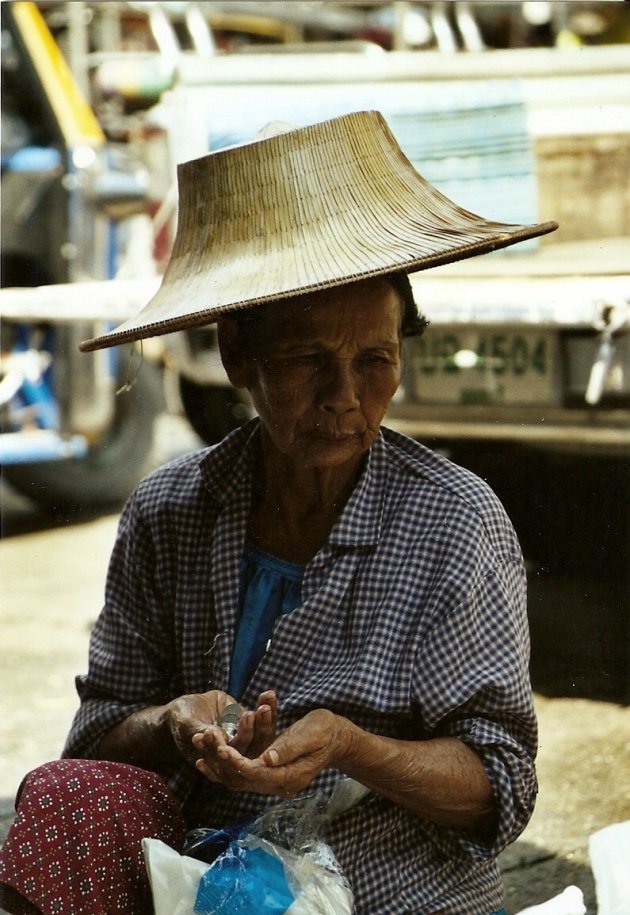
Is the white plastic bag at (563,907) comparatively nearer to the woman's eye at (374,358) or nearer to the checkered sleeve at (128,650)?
the checkered sleeve at (128,650)

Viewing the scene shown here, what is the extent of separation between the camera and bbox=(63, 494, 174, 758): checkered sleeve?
1.92 meters

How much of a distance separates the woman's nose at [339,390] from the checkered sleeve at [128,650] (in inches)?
14.7

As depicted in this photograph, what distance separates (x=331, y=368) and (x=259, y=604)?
0.36 meters

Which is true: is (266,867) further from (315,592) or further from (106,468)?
(106,468)

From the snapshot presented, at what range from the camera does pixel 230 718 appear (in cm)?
165

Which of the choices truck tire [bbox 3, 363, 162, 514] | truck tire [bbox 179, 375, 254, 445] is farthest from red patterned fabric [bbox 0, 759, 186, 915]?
truck tire [bbox 3, 363, 162, 514]

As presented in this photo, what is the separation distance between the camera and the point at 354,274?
169cm

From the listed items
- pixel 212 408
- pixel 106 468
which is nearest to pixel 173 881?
pixel 212 408

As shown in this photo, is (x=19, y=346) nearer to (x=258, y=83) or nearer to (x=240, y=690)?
(x=258, y=83)

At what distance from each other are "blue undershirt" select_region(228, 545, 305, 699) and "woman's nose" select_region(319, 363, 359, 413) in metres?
0.25

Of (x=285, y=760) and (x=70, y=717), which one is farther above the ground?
(x=285, y=760)

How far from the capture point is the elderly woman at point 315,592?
1.69 meters

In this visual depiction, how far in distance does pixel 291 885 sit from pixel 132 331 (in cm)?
77

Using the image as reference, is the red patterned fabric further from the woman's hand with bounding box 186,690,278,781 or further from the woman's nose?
the woman's nose
